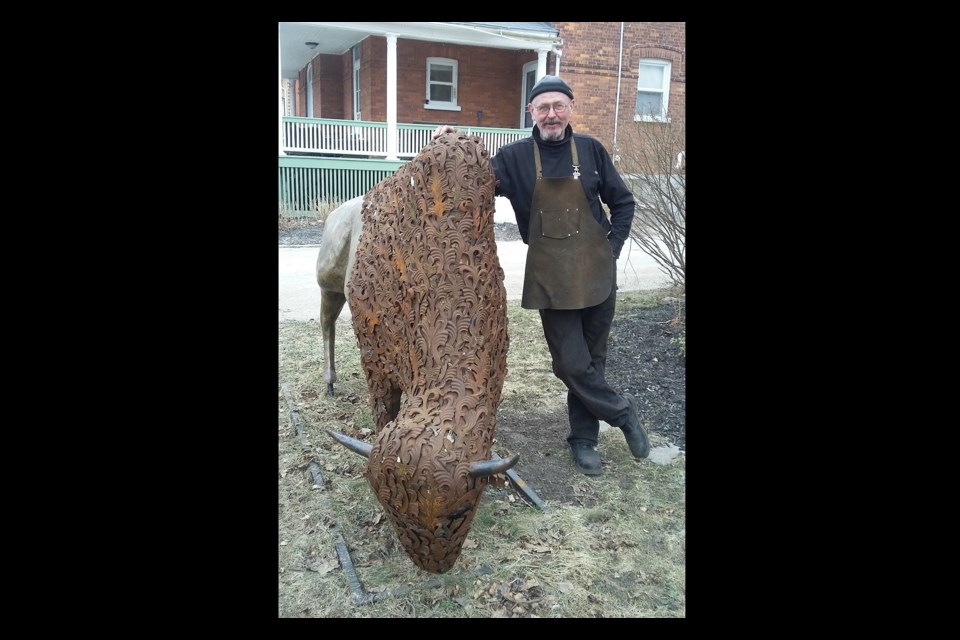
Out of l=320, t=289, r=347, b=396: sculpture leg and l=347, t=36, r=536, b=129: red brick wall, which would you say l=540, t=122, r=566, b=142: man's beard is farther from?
l=347, t=36, r=536, b=129: red brick wall

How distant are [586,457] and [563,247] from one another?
1.41 m

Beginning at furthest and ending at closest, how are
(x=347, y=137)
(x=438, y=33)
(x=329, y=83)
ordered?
(x=329, y=83)
(x=347, y=137)
(x=438, y=33)

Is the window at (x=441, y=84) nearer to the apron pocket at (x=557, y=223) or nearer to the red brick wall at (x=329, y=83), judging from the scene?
the red brick wall at (x=329, y=83)

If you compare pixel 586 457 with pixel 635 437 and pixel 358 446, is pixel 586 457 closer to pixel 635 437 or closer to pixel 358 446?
pixel 635 437

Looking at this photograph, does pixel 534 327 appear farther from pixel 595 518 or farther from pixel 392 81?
pixel 392 81

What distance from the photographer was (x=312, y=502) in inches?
140

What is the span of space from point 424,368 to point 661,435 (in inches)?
105

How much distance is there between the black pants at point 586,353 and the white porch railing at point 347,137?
383 inches

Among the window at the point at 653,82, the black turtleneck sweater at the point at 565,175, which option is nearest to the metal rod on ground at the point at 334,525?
the black turtleneck sweater at the point at 565,175

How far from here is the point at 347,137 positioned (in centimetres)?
1363

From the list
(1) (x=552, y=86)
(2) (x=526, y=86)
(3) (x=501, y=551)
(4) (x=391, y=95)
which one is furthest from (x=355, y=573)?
(2) (x=526, y=86)

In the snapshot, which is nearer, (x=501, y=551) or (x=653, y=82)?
(x=501, y=551)

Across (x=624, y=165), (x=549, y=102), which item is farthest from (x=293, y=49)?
(x=549, y=102)

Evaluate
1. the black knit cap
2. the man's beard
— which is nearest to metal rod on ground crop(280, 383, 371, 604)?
the man's beard
